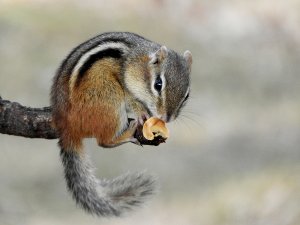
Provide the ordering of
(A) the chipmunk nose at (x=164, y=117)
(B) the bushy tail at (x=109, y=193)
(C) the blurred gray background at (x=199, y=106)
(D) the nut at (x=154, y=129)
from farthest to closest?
(C) the blurred gray background at (x=199, y=106)
(B) the bushy tail at (x=109, y=193)
(A) the chipmunk nose at (x=164, y=117)
(D) the nut at (x=154, y=129)

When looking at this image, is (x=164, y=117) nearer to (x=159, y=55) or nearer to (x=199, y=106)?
(x=159, y=55)

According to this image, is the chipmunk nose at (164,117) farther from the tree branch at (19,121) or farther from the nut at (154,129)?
the tree branch at (19,121)

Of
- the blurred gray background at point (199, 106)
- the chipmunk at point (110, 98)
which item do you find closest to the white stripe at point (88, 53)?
the chipmunk at point (110, 98)

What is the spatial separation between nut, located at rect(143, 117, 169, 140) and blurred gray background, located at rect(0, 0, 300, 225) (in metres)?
→ 1.76

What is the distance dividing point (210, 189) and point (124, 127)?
2.08 metres

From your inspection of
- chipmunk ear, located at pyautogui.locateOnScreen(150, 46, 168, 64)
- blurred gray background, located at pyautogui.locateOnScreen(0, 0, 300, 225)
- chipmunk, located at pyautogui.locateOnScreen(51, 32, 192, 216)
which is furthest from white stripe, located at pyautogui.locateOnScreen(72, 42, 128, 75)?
blurred gray background, located at pyautogui.locateOnScreen(0, 0, 300, 225)

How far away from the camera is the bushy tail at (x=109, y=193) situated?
5.85 feet

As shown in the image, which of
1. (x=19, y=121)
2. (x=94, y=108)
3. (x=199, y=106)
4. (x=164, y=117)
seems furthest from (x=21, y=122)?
(x=199, y=106)

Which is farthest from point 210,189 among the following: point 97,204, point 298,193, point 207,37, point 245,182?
point 97,204

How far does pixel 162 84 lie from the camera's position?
1.70m

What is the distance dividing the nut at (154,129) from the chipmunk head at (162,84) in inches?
2.2

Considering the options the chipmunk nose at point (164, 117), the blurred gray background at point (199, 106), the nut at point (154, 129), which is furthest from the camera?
the blurred gray background at point (199, 106)

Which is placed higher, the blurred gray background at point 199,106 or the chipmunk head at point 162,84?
the blurred gray background at point 199,106

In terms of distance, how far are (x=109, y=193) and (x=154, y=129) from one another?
0.33 meters
